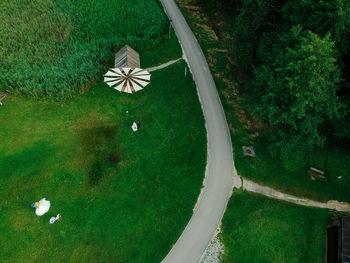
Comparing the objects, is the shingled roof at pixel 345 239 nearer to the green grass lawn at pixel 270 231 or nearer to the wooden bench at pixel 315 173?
the green grass lawn at pixel 270 231

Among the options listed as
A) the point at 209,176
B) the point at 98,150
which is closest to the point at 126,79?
the point at 98,150

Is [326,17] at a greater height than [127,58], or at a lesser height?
lesser

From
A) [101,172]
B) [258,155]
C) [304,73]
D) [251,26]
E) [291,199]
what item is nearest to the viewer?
[304,73]

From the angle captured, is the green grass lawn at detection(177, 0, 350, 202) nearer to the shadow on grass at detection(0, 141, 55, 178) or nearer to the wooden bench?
the wooden bench

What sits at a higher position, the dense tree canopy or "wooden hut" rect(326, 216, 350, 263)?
the dense tree canopy

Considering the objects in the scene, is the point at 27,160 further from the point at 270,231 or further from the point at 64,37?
the point at 270,231

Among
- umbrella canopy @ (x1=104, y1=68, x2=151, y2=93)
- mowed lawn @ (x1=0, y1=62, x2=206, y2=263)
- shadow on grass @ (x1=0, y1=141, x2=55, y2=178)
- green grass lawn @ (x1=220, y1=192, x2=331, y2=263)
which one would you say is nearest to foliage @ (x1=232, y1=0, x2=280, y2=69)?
mowed lawn @ (x1=0, y1=62, x2=206, y2=263)
